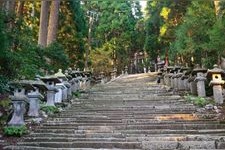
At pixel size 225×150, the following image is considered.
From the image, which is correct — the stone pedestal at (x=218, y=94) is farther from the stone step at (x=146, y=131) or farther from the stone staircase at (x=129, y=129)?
the stone step at (x=146, y=131)

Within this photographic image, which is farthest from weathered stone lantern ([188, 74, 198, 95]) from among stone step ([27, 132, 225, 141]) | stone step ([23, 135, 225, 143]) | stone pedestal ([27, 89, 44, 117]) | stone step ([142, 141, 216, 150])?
stone pedestal ([27, 89, 44, 117])

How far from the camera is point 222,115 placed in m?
10.5

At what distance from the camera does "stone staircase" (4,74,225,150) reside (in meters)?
8.48

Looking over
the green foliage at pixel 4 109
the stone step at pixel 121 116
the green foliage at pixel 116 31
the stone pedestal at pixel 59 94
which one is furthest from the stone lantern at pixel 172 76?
the green foliage at pixel 116 31

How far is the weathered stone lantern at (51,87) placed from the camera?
12359 mm

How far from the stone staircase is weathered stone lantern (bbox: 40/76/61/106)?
654 millimetres

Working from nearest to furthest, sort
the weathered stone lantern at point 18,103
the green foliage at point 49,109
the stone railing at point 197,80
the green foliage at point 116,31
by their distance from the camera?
the weathered stone lantern at point 18,103, the green foliage at point 49,109, the stone railing at point 197,80, the green foliage at point 116,31

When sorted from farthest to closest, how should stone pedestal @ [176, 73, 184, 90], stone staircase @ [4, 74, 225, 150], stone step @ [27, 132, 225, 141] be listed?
stone pedestal @ [176, 73, 184, 90] < stone step @ [27, 132, 225, 141] < stone staircase @ [4, 74, 225, 150]

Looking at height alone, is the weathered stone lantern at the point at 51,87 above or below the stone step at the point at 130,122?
above

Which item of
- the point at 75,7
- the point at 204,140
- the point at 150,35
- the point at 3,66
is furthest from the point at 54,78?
the point at 150,35

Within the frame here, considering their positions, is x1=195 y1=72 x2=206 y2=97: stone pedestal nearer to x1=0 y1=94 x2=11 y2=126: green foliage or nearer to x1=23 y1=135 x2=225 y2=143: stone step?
x1=23 y1=135 x2=225 y2=143: stone step

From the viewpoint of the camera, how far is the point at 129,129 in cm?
991

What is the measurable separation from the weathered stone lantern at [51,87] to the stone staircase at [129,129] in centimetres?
65

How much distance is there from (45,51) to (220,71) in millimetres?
7324
